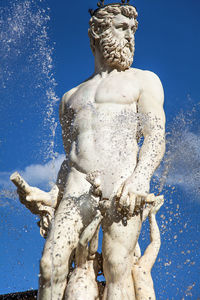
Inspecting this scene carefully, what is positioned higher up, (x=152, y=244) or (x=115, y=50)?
(x=115, y=50)

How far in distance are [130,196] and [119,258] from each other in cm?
62

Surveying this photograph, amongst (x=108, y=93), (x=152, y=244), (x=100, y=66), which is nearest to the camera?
(x=108, y=93)

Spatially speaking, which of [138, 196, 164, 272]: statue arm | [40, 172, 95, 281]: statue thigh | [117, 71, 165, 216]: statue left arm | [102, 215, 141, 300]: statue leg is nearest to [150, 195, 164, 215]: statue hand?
[138, 196, 164, 272]: statue arm

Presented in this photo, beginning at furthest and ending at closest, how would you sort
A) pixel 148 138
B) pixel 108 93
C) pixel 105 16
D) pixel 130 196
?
pixel 105 16
pixel 108 93
pixel 148 138
pixel 130 196

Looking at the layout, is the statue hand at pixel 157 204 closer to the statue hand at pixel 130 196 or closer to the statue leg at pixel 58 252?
the statue hand at pixel 130 196

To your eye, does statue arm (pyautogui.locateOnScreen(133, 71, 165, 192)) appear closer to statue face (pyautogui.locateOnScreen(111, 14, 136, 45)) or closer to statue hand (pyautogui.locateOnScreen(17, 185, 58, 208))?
statue face (pyautogui.locateOnScreen(111, 14, 136, 45))

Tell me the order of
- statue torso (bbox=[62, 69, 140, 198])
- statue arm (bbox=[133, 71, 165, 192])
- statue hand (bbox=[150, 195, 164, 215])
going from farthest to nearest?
statue hand (bbox=[150, 195, 164, 215])
statue torso (bbox=[62, 69, 140, 198])
statue arm (bbox=[133, 71, 165, 192])

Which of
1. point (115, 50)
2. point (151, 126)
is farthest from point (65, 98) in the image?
point (151, 126)

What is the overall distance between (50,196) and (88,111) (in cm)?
107

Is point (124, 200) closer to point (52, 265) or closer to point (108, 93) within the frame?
point (52, 265)

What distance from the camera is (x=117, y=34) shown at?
17.3ft

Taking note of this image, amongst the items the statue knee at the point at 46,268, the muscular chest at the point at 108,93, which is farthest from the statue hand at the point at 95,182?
the muscular chest at the point at 108,93

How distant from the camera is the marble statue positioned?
429cm

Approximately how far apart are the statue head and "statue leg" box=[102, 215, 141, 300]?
199cm
